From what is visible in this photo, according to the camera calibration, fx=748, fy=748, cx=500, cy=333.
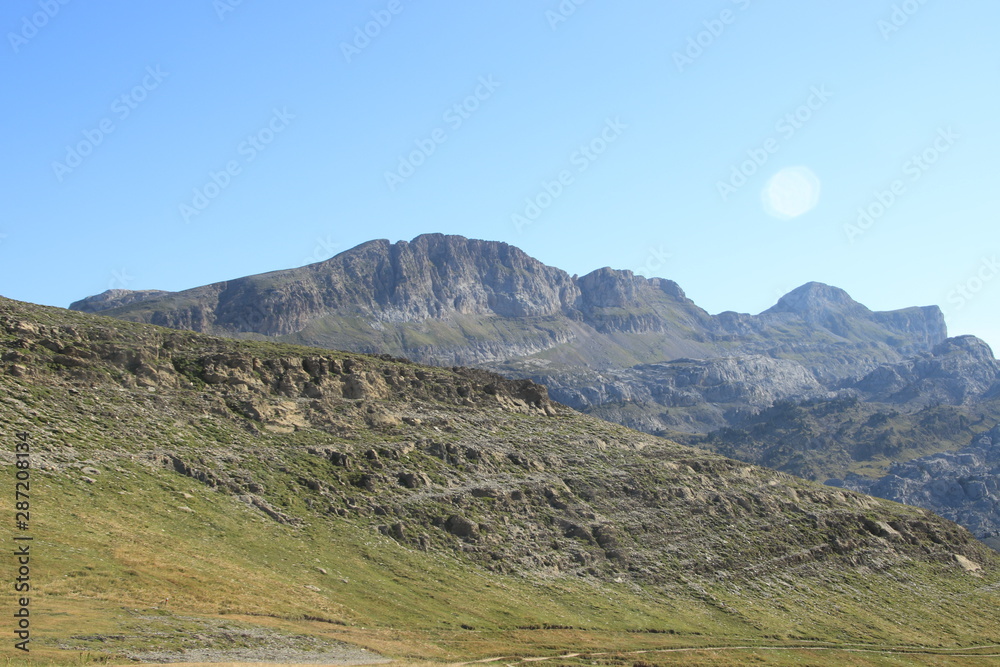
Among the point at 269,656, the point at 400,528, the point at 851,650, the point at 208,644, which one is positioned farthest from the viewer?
the point at 400,528

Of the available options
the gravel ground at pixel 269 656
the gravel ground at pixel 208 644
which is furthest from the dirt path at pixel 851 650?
the gravel ground at pixel 208 644

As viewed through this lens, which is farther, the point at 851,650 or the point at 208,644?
the point at 851,650

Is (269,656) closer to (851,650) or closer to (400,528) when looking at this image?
(400,528)

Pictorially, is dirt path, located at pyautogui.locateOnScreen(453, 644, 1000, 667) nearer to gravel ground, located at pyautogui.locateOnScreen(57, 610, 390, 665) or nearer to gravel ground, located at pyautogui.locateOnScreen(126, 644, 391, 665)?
gravel ground, located at pyautogui.locateOnScreen(126, 644, 391, 665)

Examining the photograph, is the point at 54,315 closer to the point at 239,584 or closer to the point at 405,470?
the point at 405,470

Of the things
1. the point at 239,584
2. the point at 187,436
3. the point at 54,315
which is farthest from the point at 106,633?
the point at 54,315

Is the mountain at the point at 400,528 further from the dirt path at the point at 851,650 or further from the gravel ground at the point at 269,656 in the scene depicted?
the dirt path at the point at 851,650

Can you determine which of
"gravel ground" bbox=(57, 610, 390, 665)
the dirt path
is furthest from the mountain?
the dirt path

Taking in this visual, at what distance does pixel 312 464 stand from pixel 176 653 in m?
46.2

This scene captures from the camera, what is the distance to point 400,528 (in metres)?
82.1

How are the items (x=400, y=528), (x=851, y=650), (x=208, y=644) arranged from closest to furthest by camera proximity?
(x=208, y=644)
(x=851, y=650)
(x=400, y=528)

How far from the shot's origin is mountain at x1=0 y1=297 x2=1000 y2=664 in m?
54.0

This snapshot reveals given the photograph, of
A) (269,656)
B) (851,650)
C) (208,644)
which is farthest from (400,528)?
(851,650)

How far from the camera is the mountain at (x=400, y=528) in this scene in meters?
54.0
